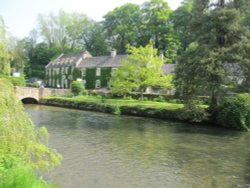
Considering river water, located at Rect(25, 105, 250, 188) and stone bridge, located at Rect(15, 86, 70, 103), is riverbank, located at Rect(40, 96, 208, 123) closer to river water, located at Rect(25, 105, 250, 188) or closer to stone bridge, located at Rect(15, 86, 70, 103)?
stone bridge, located at Rect(15, 86, 70, 103)

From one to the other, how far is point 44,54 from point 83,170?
71148 mm

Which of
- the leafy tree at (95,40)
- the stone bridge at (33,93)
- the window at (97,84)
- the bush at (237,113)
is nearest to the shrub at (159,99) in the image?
the bush at (237,113)

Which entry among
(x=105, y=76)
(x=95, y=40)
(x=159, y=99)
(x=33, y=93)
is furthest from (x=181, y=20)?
(x=33, y=93)

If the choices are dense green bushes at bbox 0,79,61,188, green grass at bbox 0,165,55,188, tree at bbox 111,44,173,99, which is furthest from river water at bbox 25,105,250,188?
tree at bbox 111,44,173,99

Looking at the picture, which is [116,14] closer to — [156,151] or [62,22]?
[62,22]

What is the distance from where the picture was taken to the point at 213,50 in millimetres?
27188

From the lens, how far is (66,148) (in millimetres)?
15953

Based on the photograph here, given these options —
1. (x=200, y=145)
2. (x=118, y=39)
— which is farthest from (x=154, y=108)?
(x=118, y=39)

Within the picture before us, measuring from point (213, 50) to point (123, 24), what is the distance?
4979 cm

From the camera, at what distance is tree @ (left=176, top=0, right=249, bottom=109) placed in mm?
26359

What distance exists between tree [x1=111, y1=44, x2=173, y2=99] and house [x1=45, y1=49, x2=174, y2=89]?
1038 cm

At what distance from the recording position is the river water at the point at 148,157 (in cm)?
1134

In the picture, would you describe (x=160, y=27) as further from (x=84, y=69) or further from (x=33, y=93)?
(x=33, y=93)

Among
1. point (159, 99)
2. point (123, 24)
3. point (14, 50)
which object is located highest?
point (123, 24)
